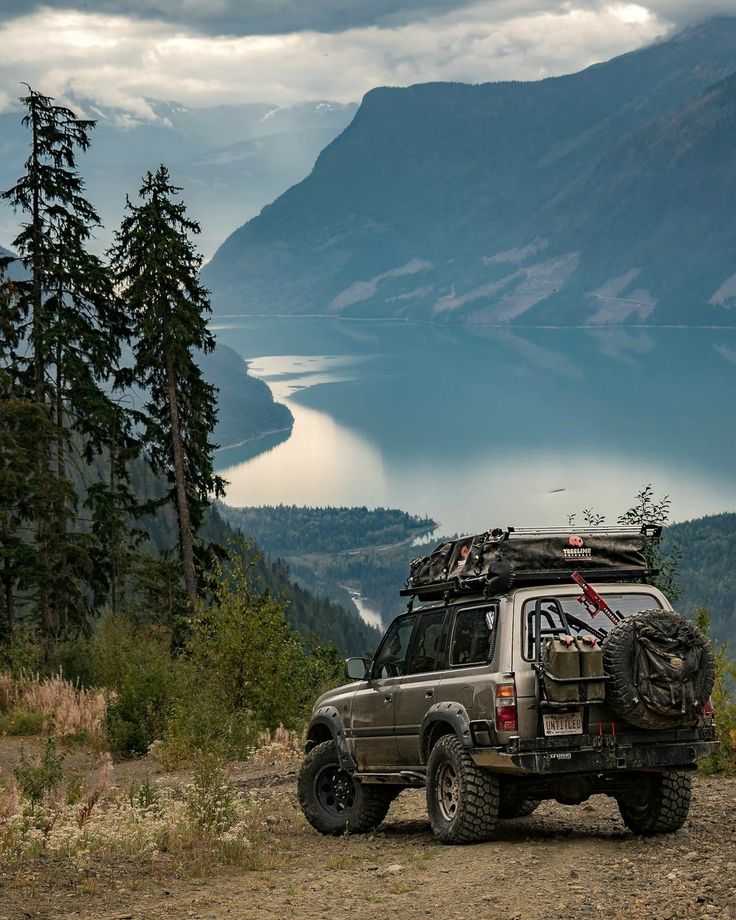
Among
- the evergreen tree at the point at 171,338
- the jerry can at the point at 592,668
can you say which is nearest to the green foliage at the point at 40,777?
the jerry can at the point at 592,668

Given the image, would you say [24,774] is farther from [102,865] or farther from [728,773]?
Answer: [728,773]

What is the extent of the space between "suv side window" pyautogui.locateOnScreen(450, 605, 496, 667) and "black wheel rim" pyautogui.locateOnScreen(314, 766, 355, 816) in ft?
7.69

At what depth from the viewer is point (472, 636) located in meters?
11.0

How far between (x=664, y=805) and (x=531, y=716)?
5.15ft

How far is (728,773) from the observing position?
555 inches

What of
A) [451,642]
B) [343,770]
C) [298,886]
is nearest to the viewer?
[298,886]

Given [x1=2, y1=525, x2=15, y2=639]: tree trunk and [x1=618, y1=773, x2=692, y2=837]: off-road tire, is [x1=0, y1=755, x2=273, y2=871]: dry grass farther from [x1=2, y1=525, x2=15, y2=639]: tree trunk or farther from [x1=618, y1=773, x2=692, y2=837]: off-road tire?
[x1=2, y1=525, x2=15, y2=639]: tree trunk

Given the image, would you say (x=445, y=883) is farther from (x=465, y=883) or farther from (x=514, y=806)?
(x=514, y=806)

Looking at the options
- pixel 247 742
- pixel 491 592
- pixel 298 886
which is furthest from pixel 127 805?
pixel 247 742

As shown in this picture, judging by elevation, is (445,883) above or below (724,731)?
below

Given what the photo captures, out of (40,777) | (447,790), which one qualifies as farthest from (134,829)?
(447,790)

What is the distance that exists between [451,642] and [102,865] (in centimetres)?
319

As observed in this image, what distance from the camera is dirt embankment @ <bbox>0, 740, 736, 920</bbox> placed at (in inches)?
337

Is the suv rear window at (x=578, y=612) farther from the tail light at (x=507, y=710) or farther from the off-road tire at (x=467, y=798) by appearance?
the off-road tire at (x=467, y=798)
